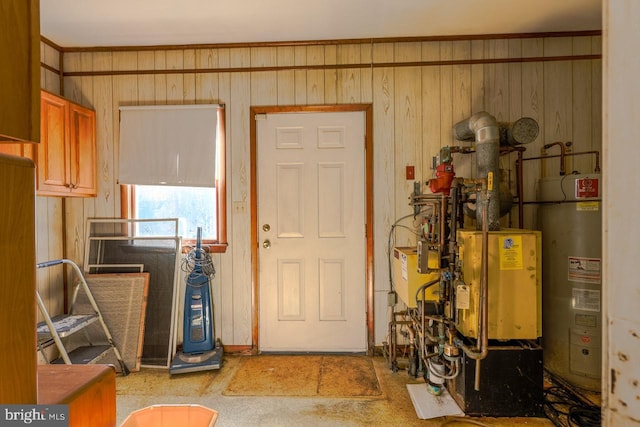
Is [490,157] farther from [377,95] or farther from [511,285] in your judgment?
[377,95]

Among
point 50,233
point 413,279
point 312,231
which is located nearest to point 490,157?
point 413,279

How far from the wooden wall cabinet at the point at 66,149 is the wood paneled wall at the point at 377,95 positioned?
3.9 inches

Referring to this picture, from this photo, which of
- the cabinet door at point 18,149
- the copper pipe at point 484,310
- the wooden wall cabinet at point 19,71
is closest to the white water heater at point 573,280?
the copper pipe at point 484,310

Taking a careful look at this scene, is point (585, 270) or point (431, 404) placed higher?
point (585, 270)

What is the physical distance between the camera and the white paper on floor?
2.09 metres

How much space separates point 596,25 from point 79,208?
15.1 feet

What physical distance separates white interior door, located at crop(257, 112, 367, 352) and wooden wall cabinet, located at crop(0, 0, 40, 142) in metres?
2.40

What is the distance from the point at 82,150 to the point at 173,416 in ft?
8.13

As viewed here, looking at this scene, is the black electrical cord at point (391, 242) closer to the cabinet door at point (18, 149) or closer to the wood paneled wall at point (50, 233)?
the cabinet door at point (18, 149)

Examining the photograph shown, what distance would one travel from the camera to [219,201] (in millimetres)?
3004

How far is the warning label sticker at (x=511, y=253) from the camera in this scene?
2.11 m

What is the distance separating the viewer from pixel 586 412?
81.5 inches

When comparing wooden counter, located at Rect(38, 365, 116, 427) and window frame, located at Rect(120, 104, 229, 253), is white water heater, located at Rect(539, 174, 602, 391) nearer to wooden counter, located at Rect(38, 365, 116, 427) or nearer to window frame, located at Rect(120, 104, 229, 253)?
window frame, located at Rect(120, 104, 229, 253)

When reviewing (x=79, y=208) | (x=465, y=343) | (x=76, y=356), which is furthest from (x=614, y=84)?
(x=79, y=208)
